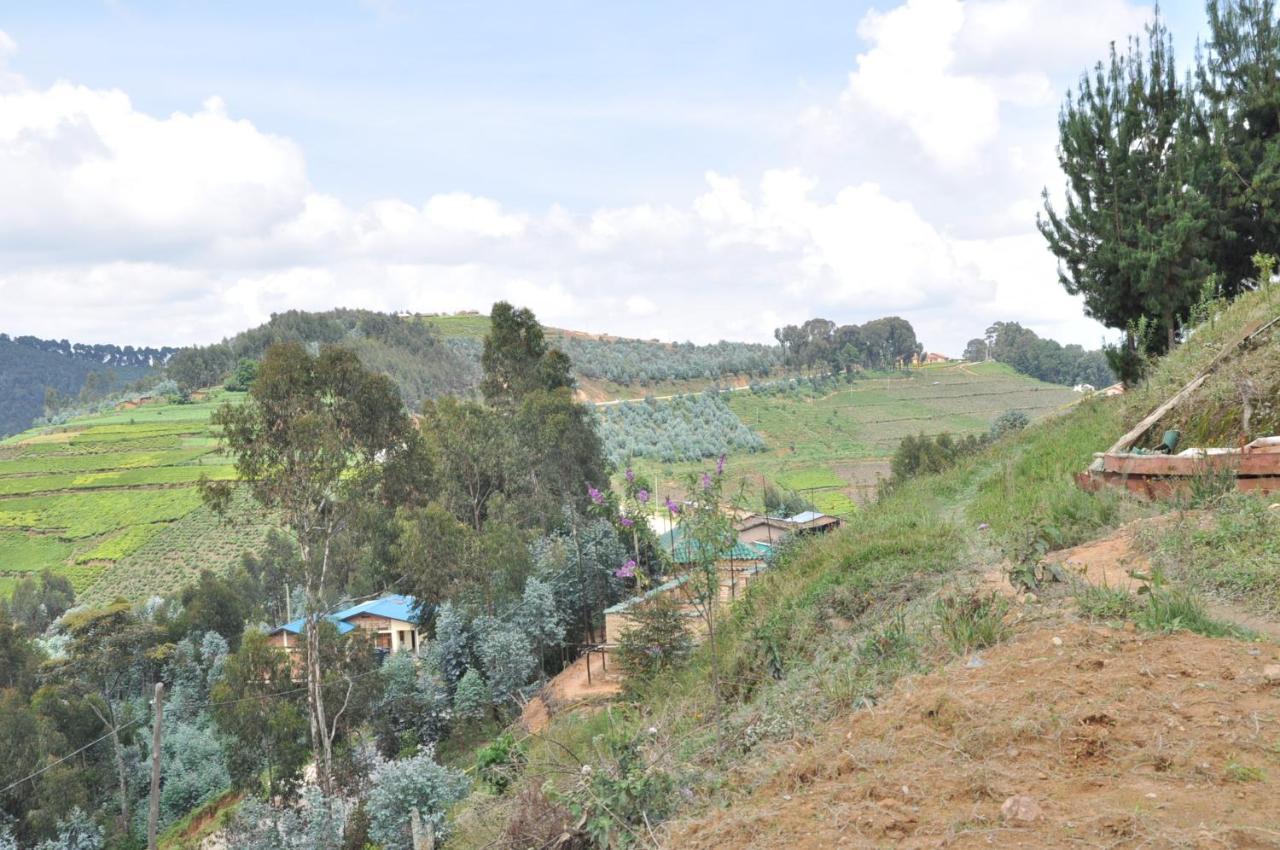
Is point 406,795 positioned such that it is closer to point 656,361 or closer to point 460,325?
point 656,361

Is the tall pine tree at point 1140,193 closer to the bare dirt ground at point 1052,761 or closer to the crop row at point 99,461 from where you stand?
the bare dirt ground at point 1052,761

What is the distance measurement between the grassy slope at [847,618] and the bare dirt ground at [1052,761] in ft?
1.19

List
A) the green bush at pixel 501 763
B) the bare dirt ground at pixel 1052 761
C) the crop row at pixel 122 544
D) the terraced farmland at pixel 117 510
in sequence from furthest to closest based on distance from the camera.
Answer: the crop row at pixel 122 544
the terraced farmland at pixel 117 510
the green bush at pixel 501 763
the bare dirt ground at pixel 1052 761

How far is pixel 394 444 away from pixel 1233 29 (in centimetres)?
1965

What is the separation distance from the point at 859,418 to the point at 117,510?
59.6m

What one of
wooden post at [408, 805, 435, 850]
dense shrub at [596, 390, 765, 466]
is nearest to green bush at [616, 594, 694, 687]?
wooden post at [408, 805, 435, 850]

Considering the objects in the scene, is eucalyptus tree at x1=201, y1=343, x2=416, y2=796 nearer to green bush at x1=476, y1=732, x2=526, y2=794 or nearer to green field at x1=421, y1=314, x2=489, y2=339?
green bush at x1=476, y1=732, x2=526, y2=794

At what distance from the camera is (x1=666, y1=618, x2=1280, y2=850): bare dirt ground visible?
8.92 ft

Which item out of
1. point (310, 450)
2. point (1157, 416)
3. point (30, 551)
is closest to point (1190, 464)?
point (1157, 416)

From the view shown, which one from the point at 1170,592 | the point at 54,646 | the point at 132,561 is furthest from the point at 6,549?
the point at 1170,592

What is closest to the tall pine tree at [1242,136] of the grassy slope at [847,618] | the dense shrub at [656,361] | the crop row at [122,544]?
the grassy slope at [847,618]

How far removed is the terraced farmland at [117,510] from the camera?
51.7 metres

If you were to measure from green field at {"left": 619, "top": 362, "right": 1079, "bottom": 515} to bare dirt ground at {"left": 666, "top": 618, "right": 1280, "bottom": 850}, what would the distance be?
43158 mm

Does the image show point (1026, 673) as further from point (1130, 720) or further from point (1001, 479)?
point (1001, 479)
